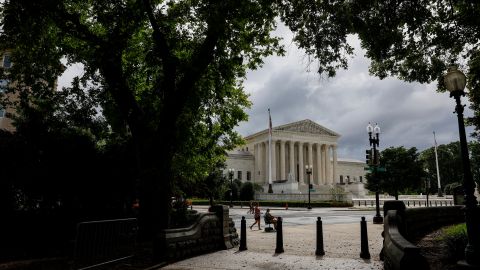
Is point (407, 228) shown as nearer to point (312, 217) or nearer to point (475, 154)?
point (312, 217)

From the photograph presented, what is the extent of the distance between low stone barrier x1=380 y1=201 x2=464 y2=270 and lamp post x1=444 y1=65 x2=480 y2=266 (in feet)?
4.07

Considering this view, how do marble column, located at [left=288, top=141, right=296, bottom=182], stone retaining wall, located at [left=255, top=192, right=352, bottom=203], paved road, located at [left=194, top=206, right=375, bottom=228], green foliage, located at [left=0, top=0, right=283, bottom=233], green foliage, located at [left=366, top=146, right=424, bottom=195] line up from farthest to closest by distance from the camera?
marble column, located at [left=288, top=141, right=296, bottom=182] < green foliage, located at [left=366, top=146, right=424, bottom=195] < stone retaining wall, located at [left=255, top=192, right=352, bottom=203] < paved road, located at [left=194, top=206, right=375, bottom=228] < green foliage, located at [left=0, top=0, right=283, bottom=233]

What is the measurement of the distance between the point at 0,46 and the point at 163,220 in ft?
27.0

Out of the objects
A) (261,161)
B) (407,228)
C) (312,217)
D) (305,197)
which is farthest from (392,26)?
(261,161)

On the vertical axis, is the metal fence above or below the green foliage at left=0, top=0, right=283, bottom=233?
below

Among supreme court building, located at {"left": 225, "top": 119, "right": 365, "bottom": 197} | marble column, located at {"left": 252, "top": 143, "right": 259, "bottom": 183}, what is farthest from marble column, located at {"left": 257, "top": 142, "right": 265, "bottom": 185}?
marble column, located at {"left": 252, "top": 143, "right": 259, "bottom": 183}

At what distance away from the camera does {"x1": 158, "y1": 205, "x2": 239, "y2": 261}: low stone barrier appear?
30.6 feet

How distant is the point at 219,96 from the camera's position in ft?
50.1

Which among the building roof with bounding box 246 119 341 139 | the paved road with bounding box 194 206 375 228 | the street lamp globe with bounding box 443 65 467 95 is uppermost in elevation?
the building roof with bounding box 246 119 341 139

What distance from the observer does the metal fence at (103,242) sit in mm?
7768

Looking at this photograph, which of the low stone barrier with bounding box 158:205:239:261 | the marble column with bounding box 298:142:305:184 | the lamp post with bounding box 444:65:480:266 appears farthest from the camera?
the marble column with bounding box 298:142:305:184

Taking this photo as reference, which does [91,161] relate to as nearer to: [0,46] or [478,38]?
[0,46]

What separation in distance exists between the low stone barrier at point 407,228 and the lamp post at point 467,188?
4.07 feet

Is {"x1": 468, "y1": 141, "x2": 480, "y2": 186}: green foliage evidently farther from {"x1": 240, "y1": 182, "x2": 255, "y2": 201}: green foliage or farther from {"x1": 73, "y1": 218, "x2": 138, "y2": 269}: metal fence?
{"x1": 240, "y1": 182, "x2": 255, "y2": 201}: green foliage
